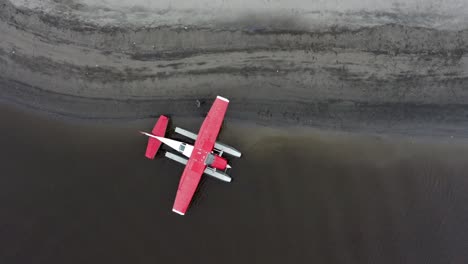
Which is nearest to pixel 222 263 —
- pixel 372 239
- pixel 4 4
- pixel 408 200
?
pixel 372 239

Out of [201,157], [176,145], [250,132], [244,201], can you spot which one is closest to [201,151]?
[201,157]

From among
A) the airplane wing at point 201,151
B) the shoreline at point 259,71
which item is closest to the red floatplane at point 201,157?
the airplane wing at point 201,151

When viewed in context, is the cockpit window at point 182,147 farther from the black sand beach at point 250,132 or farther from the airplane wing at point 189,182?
the black sand beach at point 250,132

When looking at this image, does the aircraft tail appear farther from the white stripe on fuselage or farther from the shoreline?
the shoreline

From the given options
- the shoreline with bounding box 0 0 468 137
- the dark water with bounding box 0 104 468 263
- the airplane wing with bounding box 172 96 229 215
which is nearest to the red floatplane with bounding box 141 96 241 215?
the airplane wing with bounding box 172 96 229 215

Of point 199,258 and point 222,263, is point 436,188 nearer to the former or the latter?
point 222,263

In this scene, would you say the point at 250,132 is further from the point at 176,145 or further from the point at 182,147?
the point at 176,145
